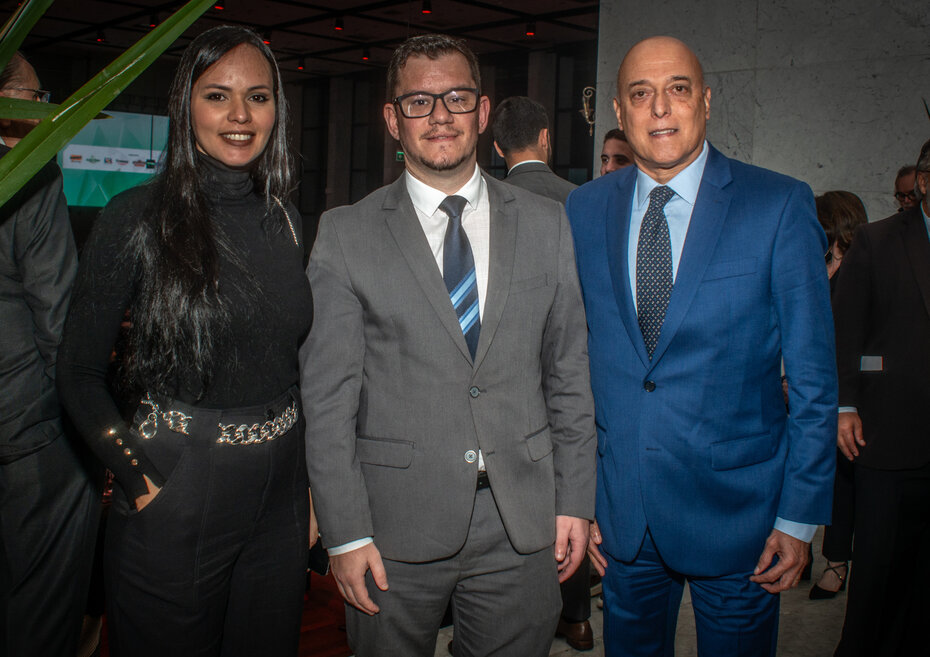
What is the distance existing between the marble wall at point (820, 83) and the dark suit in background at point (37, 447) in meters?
3.80

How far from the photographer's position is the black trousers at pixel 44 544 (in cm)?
197

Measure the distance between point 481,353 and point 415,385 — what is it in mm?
159

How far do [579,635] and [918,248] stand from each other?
1.78 metres

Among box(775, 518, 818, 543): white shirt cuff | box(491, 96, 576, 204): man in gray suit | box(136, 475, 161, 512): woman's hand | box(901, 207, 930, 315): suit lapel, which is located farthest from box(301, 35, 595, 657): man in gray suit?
box(491, 96, 576, 204): man in gray suit

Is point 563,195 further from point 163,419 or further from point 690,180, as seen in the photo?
point 163,419

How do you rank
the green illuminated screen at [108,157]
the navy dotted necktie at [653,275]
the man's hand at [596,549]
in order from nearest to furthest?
the navy dotted necktie at [653,275] → the man's hand at [596,549] → the green illuminated screen at [108,157]

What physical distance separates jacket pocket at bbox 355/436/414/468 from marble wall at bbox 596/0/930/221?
349 cm

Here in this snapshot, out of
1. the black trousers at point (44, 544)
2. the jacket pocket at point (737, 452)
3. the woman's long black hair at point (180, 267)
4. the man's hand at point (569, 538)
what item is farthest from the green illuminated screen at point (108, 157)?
the jacket pocket at point (737, 452)


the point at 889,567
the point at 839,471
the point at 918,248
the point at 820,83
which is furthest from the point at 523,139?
the point at 889,567

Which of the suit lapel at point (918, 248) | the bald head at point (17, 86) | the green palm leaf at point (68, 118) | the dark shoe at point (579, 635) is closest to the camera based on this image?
the green palm leaf at point (68, 118)

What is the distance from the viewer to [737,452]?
5.68ft

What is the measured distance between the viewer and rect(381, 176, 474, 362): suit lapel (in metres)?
1.66

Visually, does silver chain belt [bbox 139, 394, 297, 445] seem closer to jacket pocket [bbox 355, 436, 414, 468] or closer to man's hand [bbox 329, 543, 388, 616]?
jacket pocket [bbox 355, 436, 414, 468]

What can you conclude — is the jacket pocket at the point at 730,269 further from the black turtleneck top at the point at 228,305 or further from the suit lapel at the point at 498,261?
the black turtleneck top at the point at 228,305
